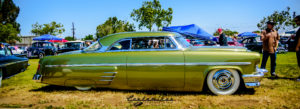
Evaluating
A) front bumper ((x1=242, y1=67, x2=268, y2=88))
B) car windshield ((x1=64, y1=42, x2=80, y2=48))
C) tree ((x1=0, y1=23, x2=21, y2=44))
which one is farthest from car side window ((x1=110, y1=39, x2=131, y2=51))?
tree ((x1=0, y1=23, x2=21, y2=44))

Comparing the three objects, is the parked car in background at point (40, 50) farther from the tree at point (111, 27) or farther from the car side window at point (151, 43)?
the tree at point (111, 27)

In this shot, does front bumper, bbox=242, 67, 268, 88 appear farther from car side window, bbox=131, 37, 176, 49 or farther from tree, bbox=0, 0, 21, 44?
tree, bbox=0, 0, 21, 44

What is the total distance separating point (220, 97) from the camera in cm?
319

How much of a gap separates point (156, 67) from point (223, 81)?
1295mm

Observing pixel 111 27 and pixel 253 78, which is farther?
pixel 111 27

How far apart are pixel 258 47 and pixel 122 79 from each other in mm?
13700

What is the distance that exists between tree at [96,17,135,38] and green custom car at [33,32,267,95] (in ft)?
135

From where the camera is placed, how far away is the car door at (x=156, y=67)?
128 inches

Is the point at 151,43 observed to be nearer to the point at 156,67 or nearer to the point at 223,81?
the point at 156,67

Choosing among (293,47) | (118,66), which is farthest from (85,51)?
(293,47)

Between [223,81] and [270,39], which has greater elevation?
[270,39]

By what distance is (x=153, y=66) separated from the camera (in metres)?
3.29

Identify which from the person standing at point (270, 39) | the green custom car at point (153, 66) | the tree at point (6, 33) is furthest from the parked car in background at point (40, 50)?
the tree at point (6, 33)

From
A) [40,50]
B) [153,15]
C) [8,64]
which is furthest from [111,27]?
[8,64]
